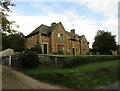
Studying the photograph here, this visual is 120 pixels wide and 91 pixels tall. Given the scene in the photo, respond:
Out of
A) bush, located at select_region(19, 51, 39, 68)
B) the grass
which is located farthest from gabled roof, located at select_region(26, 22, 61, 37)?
the grass

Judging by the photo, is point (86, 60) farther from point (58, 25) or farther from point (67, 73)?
point (58, 25)

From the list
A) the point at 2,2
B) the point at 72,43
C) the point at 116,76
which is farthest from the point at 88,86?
the point at 72,43

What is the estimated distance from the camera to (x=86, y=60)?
3108 centimetres

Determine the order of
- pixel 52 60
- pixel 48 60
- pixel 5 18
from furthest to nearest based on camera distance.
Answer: pixel 48 60 < pixel 52 60 < pixel 5 18

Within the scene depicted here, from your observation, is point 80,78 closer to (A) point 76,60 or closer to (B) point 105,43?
(A) point 76,60

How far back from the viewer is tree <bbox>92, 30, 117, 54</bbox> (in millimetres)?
51719

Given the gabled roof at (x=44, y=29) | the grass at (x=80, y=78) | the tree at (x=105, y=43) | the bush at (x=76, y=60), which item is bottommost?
the grass at (x=80, y=78)

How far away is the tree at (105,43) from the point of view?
51719mm

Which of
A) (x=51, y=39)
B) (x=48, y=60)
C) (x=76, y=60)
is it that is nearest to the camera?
(x=76, y=60)

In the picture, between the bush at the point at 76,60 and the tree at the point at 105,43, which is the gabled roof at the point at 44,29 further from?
the bush at the point at 76,60

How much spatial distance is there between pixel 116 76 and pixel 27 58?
1203 cm

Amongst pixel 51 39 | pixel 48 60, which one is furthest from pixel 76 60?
pixel 51 39

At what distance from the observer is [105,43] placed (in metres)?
51.9

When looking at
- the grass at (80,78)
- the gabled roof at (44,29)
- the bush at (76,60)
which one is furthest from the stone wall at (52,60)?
the gabled roof at (44,29)
